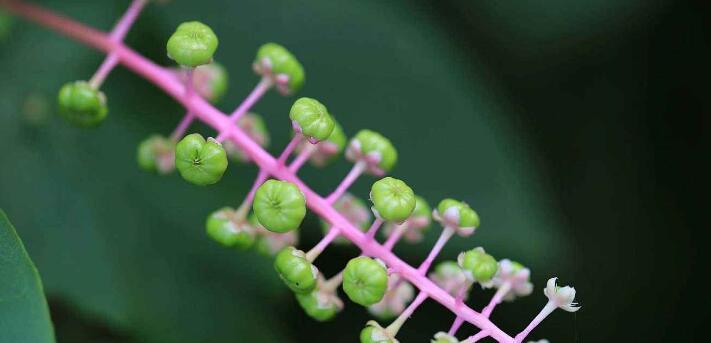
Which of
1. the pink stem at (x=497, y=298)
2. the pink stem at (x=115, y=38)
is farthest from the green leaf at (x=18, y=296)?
the pink stem at (x=497, y=298)

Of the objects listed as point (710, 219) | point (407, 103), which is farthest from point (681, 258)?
point (407, 103)

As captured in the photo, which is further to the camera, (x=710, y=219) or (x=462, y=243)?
(x=710, y=219)

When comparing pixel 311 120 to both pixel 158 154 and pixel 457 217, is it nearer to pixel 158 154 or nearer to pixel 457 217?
pixel 457 217

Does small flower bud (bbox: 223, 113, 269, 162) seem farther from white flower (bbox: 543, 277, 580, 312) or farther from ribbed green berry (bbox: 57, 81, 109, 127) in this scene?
white flower (bbox: 543, 277, 580, 312)

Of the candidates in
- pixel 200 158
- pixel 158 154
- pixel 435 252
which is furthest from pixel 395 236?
pixel 158 154

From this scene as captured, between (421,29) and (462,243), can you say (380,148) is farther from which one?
(421,29)

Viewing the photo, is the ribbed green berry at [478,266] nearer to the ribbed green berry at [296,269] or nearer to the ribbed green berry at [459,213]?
the ribbed green berry at [459,213]

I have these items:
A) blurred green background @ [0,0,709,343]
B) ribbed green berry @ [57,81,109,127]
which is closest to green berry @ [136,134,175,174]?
→ ribbed green berry @ [57,81,109,127]
